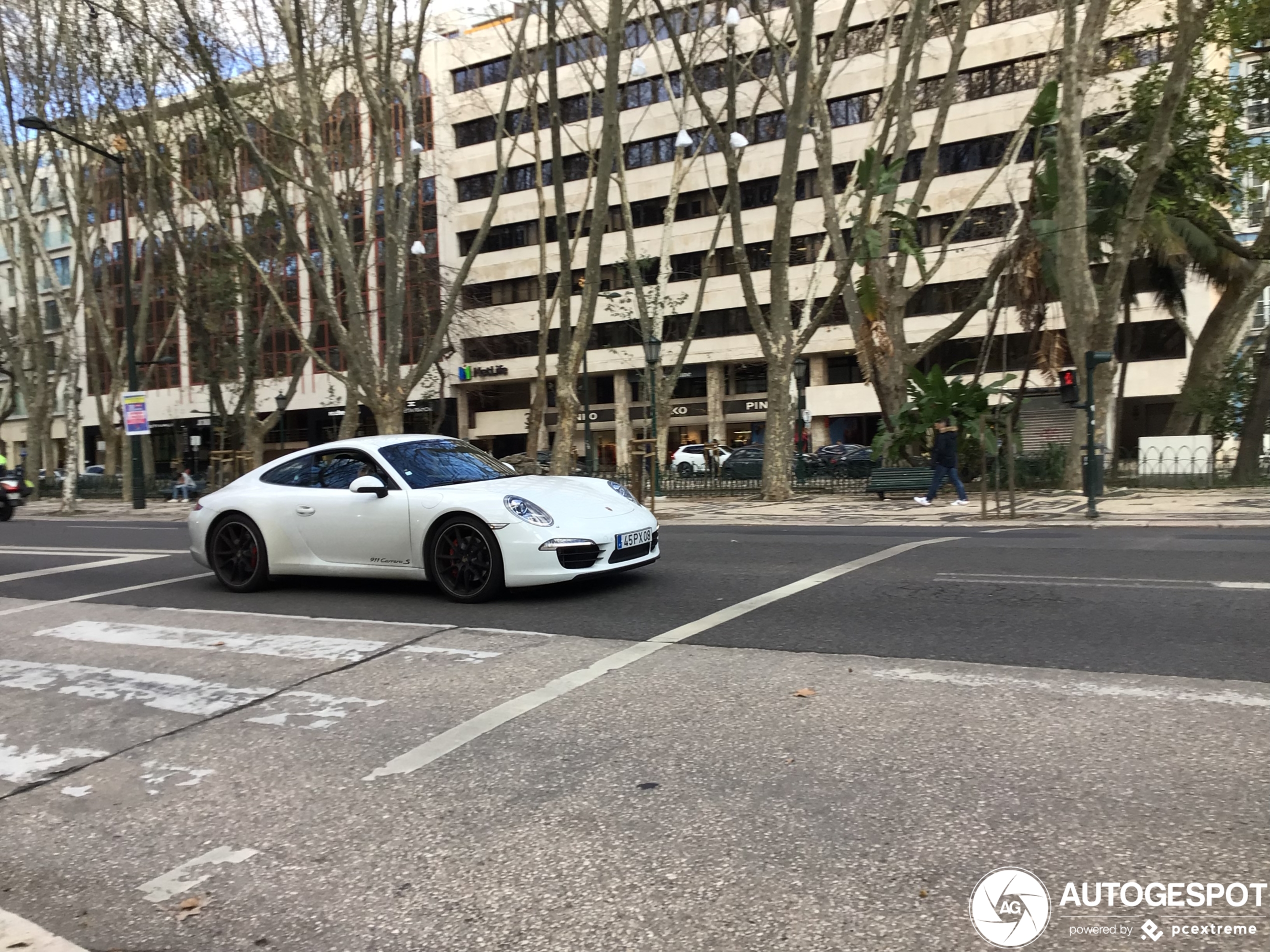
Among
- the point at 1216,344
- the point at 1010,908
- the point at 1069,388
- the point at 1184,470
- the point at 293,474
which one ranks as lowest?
the point at 1010,908

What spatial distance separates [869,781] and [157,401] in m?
65.3

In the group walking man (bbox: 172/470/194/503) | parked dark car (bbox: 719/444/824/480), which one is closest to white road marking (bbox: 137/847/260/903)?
parked dark car (bbox: 719/444/824/480)

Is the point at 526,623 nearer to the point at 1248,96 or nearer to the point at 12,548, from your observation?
the point at 12,548

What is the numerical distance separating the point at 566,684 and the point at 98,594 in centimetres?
613

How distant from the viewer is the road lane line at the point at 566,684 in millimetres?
4133

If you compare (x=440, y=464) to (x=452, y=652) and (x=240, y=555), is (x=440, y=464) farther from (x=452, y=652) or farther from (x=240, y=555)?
(x=452, y=652)

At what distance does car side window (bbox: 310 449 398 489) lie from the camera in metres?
8.34

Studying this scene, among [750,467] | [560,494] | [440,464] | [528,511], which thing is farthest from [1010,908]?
[750,467]

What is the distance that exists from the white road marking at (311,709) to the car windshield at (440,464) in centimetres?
298

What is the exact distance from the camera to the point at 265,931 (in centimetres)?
280

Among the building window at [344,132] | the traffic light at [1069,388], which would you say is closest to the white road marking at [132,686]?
the traffic light at [1069,388]

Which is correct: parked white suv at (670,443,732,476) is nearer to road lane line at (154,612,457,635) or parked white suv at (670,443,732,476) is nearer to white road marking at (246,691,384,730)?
road lane line at (154,612,457,635)

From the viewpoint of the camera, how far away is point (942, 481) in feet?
58.9

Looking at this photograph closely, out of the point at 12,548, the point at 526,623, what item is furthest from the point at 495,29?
the point at 526,623
